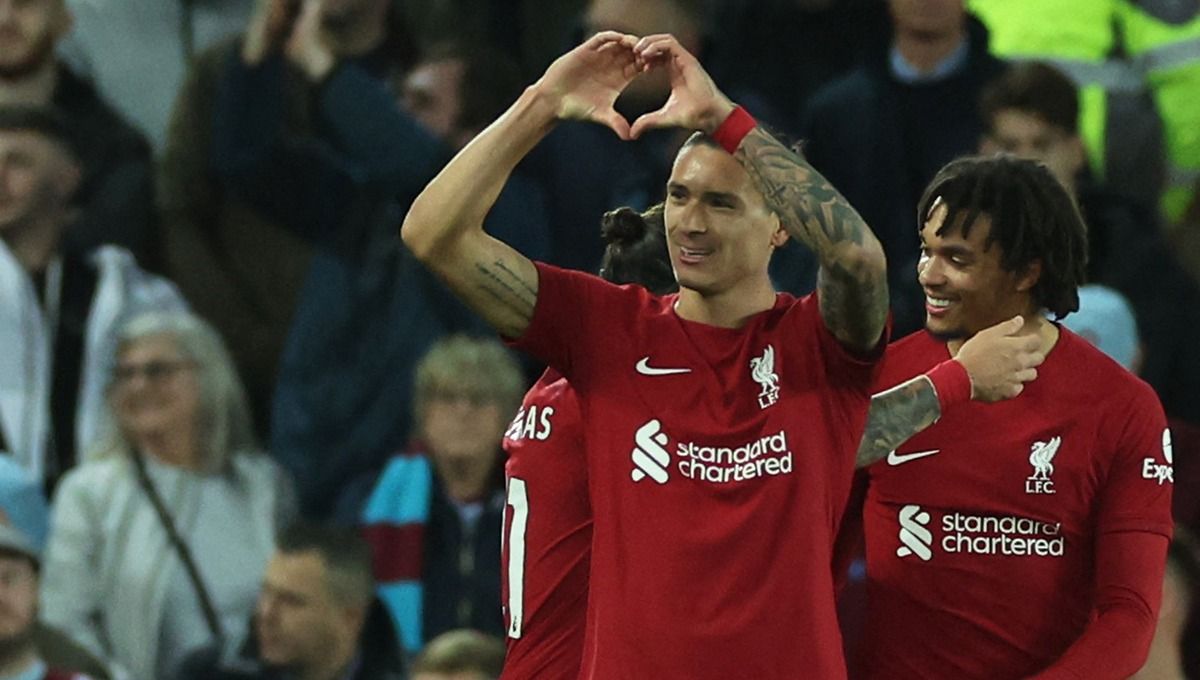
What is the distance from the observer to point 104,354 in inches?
287

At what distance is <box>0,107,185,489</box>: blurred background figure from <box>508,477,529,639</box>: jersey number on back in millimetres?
3106

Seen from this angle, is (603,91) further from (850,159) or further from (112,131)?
(112,131)

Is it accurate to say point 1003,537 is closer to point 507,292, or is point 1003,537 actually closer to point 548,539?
point 548,539

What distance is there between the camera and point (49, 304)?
287 inches

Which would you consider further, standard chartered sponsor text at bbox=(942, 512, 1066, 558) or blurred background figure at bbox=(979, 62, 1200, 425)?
blurred background figure at bbox=(979, 62, 1200, 425)

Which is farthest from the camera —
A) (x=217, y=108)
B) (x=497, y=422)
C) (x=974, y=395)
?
(x=217, y=108)

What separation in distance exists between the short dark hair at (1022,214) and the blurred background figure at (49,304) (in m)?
3.52

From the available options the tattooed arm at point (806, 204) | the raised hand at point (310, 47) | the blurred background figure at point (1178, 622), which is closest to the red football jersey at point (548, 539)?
the tattooed arm at point (806, 204)

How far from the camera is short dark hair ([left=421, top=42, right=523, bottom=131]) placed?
24.6 ft

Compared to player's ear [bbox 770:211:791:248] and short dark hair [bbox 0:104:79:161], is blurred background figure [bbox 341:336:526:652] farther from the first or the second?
player's ear [bbox 770:211:791:248]

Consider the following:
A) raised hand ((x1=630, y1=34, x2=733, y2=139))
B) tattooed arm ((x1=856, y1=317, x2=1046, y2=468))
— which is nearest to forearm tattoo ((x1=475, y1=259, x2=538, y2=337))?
raised hand ((x1=630, y1=34, x2=733, y2=139))

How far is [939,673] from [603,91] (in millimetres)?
1263

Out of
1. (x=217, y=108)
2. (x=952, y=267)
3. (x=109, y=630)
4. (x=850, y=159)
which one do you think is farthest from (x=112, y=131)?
(x=952, y=267)

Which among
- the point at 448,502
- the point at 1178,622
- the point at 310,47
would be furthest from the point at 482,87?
the point at 1178,622
